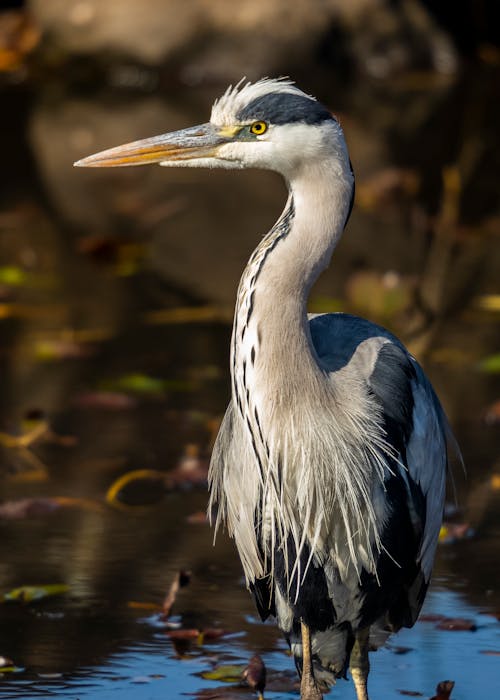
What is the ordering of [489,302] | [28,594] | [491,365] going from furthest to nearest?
[489,302] < [491,365] < [28,594]

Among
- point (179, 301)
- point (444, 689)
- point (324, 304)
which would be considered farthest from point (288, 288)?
point (179, 301)

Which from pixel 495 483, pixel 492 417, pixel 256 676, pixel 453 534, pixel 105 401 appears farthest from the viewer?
pixel 105 401

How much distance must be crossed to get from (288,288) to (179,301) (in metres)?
4.46

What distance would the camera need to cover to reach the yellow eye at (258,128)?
153 inches

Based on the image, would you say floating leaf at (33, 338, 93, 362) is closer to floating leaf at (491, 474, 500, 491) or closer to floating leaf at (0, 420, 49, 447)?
floating leaf at (0, 420, 49, 447)

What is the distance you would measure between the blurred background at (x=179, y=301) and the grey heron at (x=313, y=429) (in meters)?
0.32

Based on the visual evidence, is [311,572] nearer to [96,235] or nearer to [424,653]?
[424,653]

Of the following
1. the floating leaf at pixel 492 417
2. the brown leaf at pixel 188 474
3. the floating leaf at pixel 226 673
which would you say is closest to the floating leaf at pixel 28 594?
the floating leaf at pixel 226 673

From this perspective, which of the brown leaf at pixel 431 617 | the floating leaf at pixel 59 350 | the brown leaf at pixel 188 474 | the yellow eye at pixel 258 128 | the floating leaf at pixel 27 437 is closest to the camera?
the yellow eye at pixel 258 128

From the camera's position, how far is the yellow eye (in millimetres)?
3881

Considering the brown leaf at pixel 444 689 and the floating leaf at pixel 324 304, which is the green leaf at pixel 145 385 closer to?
the floating leaf at pixel 324 304

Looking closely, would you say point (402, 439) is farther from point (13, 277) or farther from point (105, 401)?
point (13, 277)

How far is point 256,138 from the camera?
3896 millimetres

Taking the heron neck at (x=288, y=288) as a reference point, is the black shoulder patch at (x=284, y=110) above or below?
above
